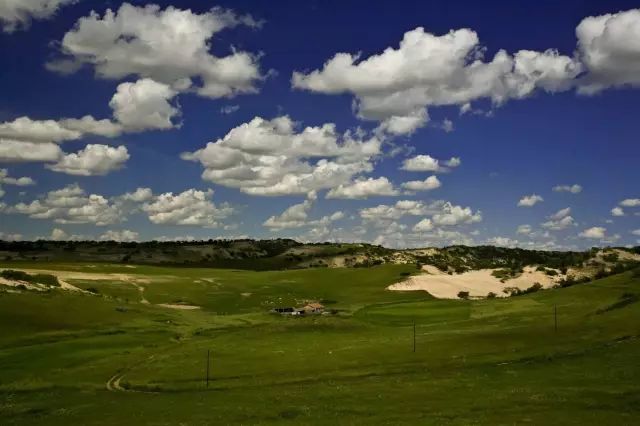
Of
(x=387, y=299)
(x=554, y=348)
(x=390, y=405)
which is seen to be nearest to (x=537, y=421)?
(x=390, y=405)

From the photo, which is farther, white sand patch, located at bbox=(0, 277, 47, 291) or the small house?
the small house

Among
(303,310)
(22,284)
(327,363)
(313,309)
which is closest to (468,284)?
(313,309)

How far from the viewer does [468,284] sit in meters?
188

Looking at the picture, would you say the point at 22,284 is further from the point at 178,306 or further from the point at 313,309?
the point at 313,309

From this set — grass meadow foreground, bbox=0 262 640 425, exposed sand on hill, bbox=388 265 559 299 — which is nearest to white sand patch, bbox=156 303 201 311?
grass meadow foreground, bbox=0 262 640 425

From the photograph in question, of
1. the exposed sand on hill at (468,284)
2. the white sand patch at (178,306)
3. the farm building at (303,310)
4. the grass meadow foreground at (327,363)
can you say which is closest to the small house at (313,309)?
the farm building at (303,310)

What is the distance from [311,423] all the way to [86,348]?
2255 inches

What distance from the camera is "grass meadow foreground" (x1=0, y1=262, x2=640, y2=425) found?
158 feet

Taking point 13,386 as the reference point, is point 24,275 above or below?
above

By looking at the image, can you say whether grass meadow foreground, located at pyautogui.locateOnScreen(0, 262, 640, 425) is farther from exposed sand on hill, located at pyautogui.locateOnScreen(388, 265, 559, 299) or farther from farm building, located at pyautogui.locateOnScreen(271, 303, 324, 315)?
exposed sand on hill, located at pyautogui.locateOnScreen(388, 265, 559, 299)

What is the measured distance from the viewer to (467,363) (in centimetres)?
6762

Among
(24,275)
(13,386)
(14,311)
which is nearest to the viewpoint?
(13,386)

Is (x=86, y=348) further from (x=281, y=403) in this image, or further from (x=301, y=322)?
(x=281, y=403)

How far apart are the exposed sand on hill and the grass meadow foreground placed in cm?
3841
